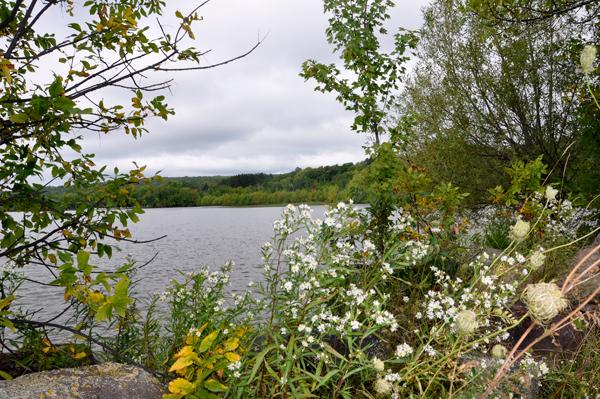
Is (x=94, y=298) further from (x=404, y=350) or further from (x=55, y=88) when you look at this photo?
(x=404, y=350)

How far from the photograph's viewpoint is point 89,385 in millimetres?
2199

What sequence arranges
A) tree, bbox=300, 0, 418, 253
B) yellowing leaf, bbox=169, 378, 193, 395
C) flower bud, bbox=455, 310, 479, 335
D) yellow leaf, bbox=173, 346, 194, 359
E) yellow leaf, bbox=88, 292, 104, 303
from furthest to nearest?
tree, bbox=300, 0, 418, 253 < yellow leaf, bbox=173, 346, 194, 359 < yellowing leaf, bbox=169, 378, 193, 395 < yellow leaf, bbox=88, 292, 104, 303 < flower bud, bbox=455, 310, 479, 335

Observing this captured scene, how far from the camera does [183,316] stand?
322 cm

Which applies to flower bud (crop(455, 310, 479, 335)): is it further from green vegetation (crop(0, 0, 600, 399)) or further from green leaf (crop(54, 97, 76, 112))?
green leaf (crop(54, 97, 76, 112))

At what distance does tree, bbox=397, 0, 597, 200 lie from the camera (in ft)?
27.6

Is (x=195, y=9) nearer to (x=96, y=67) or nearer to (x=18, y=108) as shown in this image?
(x=96, y=67)

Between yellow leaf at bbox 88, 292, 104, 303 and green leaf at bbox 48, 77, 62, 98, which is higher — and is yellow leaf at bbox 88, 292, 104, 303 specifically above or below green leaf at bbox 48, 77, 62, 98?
below

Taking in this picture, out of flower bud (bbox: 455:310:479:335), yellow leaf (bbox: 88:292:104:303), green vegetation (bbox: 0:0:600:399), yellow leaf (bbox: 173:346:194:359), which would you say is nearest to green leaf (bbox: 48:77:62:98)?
green vegetation (bbox: 0:0:600:399)

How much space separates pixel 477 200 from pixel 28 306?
10.8m

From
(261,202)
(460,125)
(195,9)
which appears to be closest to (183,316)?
(195,9)

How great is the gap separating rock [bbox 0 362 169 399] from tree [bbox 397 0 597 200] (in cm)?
789

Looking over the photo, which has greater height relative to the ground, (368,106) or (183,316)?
(368,106)

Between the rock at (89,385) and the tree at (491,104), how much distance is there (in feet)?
25.9

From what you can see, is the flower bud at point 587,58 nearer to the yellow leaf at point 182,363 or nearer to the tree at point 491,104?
the yellow leaf at point 182,363
